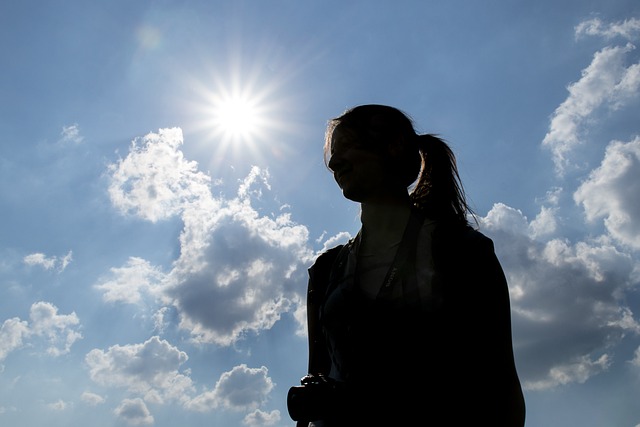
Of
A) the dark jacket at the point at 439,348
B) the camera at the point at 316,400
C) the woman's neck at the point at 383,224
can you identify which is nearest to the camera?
the dark jacket at the point at 439,348

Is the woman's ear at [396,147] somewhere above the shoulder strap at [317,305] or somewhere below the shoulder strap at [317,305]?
above

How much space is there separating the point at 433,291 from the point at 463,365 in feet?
1.59

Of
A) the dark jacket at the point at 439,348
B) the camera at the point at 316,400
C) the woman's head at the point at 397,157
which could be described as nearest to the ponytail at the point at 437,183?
the woman's head at the point at 397,157

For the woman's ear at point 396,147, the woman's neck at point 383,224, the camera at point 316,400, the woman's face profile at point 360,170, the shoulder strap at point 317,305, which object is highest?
the woman's ear at point 396,147

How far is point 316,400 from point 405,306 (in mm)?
799

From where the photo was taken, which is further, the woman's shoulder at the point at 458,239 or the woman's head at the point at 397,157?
the woman's head at the point at 397,157

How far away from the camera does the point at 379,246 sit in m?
3.90

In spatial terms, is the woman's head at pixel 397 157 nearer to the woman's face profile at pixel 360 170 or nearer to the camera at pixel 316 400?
the woman's face profile at pixel 360 170

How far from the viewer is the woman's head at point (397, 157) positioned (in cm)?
399

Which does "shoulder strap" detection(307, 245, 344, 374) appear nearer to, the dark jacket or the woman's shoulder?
the dark jacket

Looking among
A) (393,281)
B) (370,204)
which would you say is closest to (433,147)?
(370,204)

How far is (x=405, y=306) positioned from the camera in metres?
3.29

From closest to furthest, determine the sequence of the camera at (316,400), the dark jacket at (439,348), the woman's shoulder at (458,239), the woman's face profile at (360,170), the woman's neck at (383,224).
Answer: the dark jacket at (439,348) → the camera at (316,400) → the woman's shoulder at (458,239) → the woman's neck at (383,224) → the woman's face profile at (360,170)

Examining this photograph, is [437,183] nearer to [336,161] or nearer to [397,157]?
[397,157]
